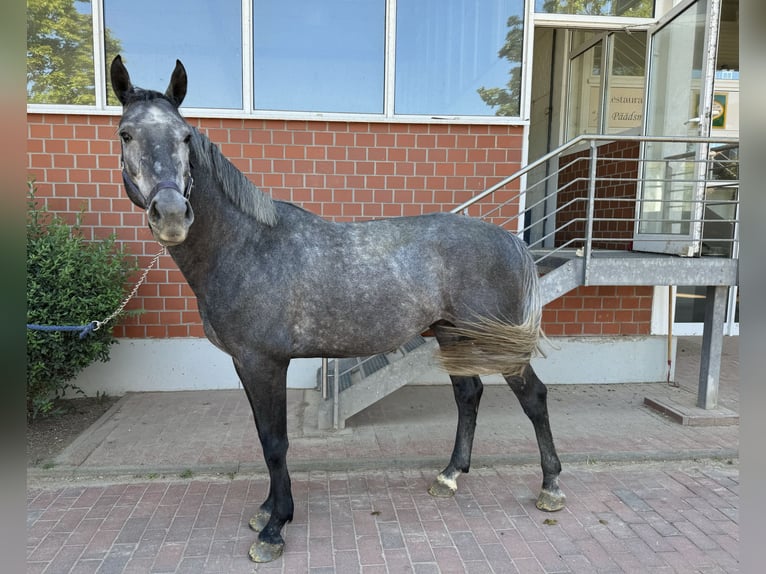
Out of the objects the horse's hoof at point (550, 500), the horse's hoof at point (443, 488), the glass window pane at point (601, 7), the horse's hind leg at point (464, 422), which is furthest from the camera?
the glass window pane at point (601, 7)

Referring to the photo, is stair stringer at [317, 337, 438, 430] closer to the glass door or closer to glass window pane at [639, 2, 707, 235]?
the glass door

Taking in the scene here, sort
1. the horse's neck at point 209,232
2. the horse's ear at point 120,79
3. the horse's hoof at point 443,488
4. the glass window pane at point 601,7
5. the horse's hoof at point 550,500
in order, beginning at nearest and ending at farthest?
the horse's ear at point 120,79 → the horse's neck at point 209,232 → the horse's hoof at point 550,500 → the horse's hoof at point 443,488 → the glass window pane at point 601,7

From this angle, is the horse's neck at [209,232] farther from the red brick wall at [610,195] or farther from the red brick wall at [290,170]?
the red brick wall at [610,195]

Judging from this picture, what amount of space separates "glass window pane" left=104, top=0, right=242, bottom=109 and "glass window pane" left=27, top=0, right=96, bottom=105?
20 centimetres

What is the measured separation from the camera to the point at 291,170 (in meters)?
4.93

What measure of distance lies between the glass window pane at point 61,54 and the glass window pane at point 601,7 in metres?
4.61

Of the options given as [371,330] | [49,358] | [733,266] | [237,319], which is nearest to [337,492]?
[371,330]

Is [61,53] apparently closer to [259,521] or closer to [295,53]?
[295,53]

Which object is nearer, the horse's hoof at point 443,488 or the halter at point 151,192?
the halter at point 151,192

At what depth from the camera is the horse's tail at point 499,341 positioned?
276 cm

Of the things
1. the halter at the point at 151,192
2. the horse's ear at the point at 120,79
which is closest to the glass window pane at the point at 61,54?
the horse's ear at the point at 120,79

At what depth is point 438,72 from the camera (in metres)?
5.04

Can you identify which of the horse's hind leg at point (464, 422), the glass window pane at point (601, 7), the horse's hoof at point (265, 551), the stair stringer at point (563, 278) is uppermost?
the glass window pane at point (601, 7)
